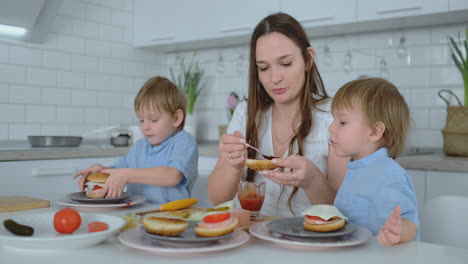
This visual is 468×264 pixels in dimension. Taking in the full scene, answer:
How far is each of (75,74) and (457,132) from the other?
8.43ft

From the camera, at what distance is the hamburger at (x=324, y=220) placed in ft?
3.14

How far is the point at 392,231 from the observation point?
36.4 inches

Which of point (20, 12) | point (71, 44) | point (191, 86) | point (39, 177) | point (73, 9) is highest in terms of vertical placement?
point (73, 9)

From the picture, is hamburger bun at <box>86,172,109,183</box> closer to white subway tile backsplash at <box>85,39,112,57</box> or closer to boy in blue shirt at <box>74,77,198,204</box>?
boy in blue shirt at <box>74,77,198,204</box>

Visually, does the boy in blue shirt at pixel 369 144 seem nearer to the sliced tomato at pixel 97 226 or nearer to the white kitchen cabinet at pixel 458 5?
the sliced tomato at pixel 97 226

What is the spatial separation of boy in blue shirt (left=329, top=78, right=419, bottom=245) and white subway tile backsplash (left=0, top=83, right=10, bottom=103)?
243 cm

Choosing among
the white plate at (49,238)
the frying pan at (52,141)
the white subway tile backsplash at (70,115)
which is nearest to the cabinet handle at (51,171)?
the frying pan at (52,141)

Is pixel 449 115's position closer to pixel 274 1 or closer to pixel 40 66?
pixel 274 1

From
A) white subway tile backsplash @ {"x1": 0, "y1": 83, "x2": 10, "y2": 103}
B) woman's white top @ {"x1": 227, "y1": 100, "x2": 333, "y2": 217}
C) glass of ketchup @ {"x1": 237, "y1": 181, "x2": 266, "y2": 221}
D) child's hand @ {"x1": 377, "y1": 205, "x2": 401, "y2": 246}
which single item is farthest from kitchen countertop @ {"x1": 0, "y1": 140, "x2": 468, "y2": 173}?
child's hand @ {"x1": 377, "y1": 205, "x2": 401, "y2": 246}

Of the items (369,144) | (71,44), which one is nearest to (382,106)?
(369,144)

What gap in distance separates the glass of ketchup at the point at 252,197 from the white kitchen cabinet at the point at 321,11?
1865 millimetres

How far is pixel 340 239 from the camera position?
97cm

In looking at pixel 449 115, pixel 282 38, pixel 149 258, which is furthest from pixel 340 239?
pixel 449 115

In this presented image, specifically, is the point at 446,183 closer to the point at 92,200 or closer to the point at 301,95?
the point at 301,95
